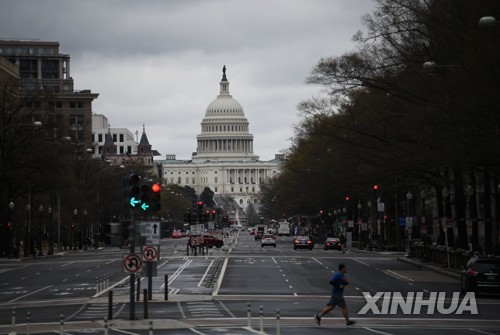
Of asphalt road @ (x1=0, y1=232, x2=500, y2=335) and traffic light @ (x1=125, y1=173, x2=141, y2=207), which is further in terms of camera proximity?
traffic light @ (x1=125, y1=173, x2=141, y2=207)

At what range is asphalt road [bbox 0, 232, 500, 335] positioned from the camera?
109ft

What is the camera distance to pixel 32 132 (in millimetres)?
91500

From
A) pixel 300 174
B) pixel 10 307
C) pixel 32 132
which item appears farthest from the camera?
pixel 300 174

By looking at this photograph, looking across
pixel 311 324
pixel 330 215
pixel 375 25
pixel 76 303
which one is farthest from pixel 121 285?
pixel 330 215

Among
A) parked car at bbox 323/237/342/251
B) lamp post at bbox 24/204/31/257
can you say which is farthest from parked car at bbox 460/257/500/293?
parked car at bbox 323/237/342/251

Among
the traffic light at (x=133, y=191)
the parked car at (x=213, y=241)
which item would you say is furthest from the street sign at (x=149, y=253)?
the parked car at (x=213, y=241)

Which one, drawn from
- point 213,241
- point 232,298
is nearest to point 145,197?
point 232,298

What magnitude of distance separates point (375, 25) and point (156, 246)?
888 inches

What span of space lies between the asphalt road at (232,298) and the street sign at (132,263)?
1449 millimetres

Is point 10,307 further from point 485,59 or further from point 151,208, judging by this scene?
point 485,59

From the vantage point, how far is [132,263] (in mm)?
34594

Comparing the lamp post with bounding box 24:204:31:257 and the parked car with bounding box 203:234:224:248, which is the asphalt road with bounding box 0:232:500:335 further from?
the parked car with bounding box 203:234:224:248

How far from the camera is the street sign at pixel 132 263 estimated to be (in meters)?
34.5

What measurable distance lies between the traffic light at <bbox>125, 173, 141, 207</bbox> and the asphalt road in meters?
3.24
